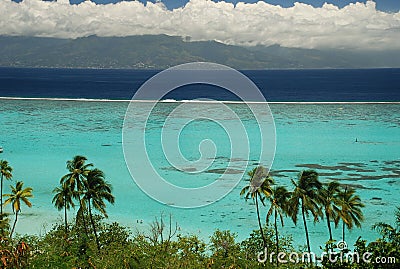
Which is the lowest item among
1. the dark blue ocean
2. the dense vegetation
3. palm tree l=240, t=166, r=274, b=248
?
the dense vegetation

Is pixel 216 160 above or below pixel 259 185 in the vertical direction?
above

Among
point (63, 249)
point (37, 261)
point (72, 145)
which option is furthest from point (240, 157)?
point (37, 261)

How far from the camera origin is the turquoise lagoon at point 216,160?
61.3ft

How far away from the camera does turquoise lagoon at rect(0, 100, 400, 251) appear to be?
18672mm

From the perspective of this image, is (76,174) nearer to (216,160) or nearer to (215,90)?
(216,160)

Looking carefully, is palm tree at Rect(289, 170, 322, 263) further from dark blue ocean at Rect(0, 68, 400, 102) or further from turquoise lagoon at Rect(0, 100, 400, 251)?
dark blue ocean at Rect(0, 68, 400, 102)

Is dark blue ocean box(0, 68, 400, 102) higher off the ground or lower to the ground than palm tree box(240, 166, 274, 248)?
higher

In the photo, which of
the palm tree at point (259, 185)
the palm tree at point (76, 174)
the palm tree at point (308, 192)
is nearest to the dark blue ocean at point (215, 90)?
the palm tree at point (259, 185)

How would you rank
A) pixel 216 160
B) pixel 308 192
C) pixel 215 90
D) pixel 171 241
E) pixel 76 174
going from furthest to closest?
pixel 215 90
pixel 216 160
pixel 76 174
pixel 171 241
pixel 308 192

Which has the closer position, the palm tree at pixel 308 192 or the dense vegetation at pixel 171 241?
the dense vegetation at pixel 171 241

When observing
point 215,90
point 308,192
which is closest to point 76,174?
point 308,192

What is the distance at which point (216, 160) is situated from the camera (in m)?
26.7

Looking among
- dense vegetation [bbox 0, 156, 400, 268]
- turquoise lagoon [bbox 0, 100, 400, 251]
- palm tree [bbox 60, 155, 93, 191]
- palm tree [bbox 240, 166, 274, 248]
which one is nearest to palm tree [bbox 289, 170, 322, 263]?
dense vegetation [bbox 0, 156, 400, 268]

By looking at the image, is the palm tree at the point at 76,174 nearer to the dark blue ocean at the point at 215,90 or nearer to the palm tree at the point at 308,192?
the palm tree at the point at 308,192
